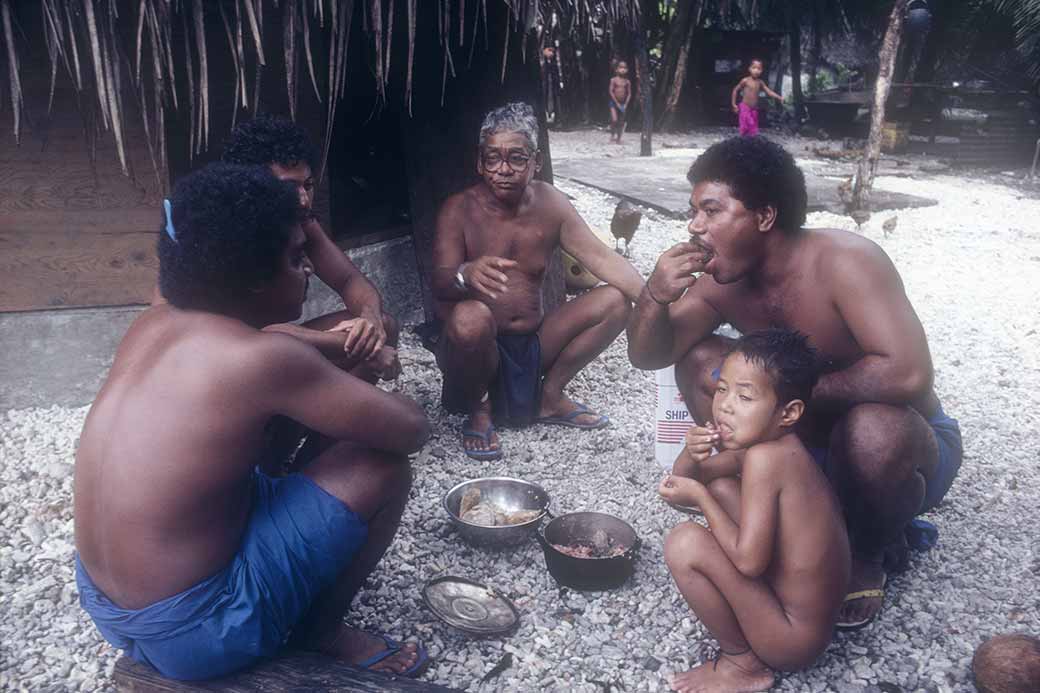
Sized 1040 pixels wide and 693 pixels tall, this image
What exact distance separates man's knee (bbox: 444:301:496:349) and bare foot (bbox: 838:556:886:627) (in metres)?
1.79

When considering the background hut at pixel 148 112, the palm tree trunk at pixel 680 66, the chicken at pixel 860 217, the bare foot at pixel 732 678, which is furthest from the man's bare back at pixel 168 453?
the palm tree trunk at pixel 680 66

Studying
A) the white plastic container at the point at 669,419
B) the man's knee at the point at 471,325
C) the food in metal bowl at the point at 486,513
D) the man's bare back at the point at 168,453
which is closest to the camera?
the man's bare back at the point at 168,453

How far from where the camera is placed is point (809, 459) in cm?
217

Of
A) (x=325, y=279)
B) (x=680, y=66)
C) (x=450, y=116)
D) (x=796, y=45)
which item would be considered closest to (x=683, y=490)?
(x=325, y=279)

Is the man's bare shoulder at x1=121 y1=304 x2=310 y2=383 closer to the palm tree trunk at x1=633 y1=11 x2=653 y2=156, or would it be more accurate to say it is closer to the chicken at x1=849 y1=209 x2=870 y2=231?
the chicken at x1=849 y1=209 x2=870 y2=231

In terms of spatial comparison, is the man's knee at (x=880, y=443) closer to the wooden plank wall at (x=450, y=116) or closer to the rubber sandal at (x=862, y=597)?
the rubber sandal at (x=862, y=597)

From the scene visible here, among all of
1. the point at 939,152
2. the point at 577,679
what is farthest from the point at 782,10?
the point at 577,679

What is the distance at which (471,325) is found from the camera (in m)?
3.62

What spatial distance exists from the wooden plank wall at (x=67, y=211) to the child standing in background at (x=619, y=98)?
1364 centimetres

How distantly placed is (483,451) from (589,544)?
→ 0.95 meters

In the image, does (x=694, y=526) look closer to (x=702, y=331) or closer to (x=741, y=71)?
(x=702, y=331)

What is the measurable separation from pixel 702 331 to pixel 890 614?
1194 millimetres

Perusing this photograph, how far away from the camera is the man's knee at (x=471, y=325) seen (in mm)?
3623

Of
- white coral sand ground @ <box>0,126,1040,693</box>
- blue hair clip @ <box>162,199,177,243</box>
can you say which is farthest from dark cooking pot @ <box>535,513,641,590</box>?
blue hair clip @ <box>162,199,177,243</box>
